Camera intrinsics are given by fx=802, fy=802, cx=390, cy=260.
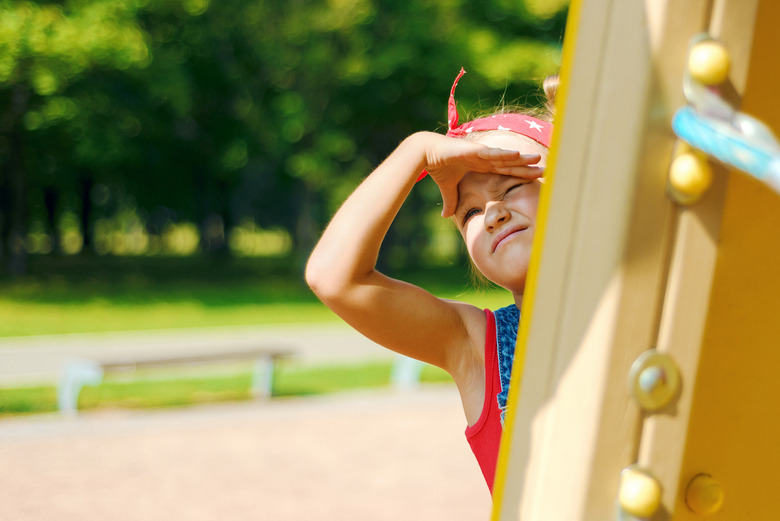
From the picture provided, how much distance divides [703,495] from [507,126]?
92cm

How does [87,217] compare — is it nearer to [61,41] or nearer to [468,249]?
[61,41]

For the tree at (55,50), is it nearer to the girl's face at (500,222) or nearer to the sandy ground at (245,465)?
the sandy ground at (245,465)

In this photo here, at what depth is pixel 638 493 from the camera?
2.59 ft

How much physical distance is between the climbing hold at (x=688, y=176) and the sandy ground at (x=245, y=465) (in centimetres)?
455

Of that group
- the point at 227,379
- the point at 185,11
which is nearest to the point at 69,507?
the point at 227,379

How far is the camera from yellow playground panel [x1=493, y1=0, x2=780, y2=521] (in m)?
0.78

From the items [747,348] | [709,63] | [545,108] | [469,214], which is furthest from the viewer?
[545,108]

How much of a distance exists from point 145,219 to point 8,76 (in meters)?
26.3

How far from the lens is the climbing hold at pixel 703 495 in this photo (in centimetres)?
86

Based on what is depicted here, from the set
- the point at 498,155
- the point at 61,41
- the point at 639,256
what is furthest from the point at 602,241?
the point at 61,41

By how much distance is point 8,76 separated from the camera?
50.4 ft

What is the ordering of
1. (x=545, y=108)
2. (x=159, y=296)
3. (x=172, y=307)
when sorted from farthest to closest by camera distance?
(x=159, y=296), (x=172, y=307), (x=545, y=108)

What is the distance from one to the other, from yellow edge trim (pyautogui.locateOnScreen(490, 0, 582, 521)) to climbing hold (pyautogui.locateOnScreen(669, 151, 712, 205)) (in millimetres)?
119

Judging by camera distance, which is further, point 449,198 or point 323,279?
point 449,198
